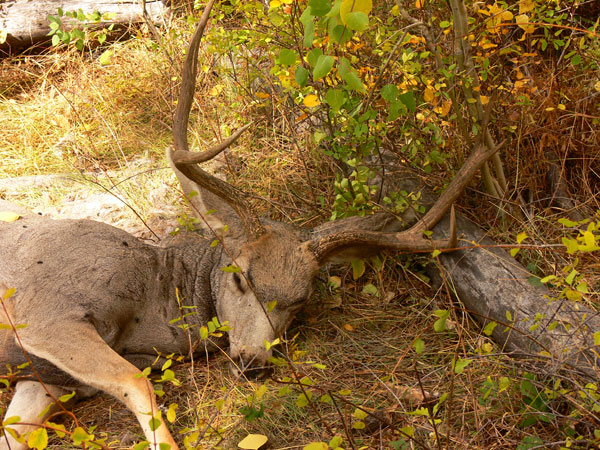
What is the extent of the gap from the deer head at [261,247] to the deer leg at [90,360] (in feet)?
2.41

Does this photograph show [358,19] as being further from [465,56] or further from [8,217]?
[8,217]

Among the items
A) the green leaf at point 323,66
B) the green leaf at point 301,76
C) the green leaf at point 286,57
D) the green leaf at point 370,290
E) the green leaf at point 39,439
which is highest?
the green leaf at point 323,66

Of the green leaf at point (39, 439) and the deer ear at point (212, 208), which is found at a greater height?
the green leaf at point (39, 439)

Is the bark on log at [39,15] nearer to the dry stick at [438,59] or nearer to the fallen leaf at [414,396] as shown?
the dry stick at [438,59]

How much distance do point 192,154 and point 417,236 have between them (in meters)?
1.80

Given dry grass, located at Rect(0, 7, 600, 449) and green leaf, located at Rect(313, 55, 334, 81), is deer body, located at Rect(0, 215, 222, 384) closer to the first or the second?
dry grass, located at Rect(0, 7, 600, 449)

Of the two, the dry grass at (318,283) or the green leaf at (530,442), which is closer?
the green leaf at (530,442)

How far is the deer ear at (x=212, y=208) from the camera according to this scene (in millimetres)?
4535

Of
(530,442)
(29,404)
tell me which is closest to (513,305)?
(530,442)

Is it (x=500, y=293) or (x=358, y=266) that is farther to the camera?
(x=358, y=266)

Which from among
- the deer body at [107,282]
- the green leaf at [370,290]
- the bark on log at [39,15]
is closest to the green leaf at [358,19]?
the deer body at [107,282]

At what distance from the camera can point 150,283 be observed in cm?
459

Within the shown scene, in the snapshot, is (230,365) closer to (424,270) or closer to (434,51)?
(424,270)

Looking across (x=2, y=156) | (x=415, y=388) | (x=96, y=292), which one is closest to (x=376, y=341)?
(x=415, y=388)
